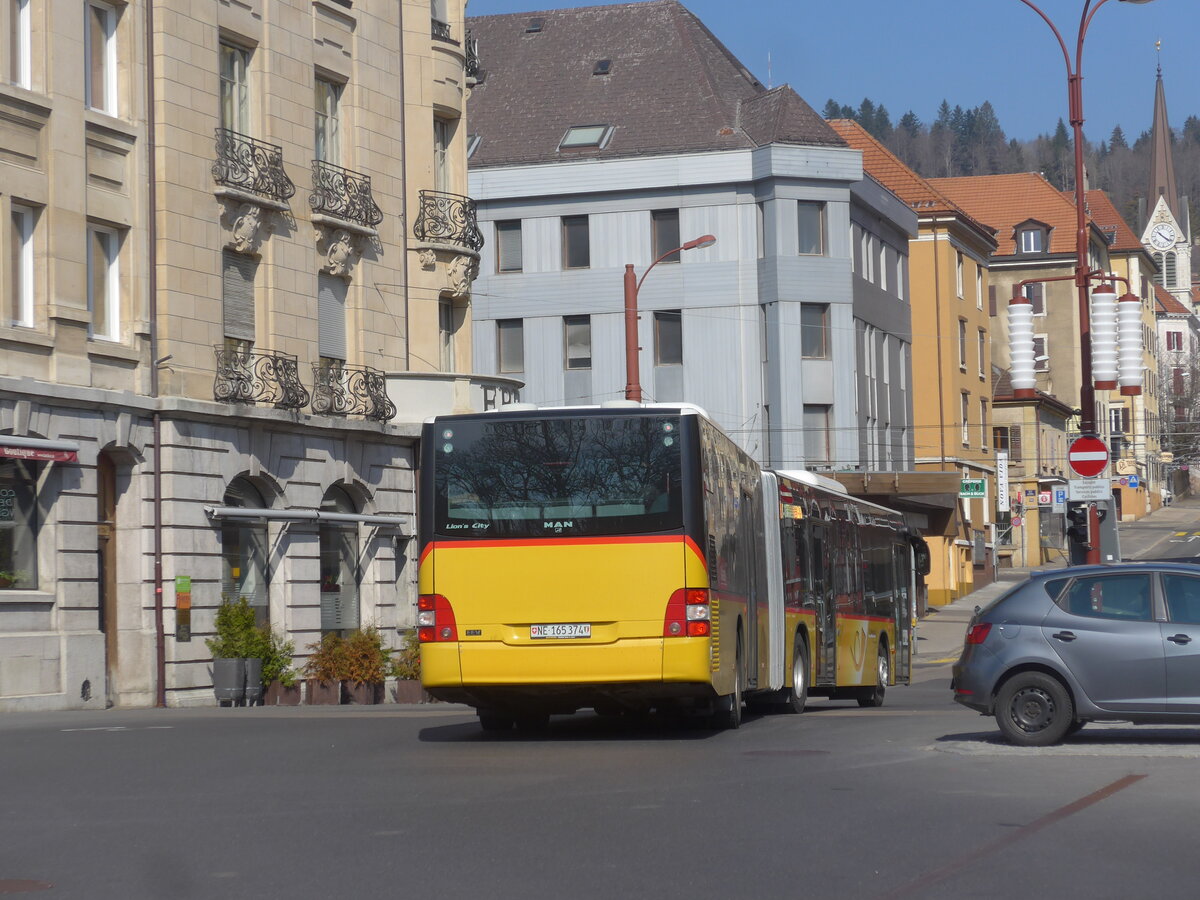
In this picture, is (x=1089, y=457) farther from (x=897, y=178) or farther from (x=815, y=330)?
(x=897, y=178)

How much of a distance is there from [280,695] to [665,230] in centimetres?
3161

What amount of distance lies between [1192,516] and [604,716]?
4151 inches

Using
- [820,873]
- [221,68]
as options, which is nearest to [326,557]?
[221,68]

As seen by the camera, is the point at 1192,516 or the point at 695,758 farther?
the point at 1192,516

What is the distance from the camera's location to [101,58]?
28922 mm

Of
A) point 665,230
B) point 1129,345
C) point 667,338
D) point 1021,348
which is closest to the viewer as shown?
point 1021,348

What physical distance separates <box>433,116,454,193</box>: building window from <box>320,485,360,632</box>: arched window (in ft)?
24.8

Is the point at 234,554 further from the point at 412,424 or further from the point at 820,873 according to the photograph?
the point at 820,873

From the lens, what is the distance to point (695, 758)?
15.4 meters

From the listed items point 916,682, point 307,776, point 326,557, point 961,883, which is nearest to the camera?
point 961,883

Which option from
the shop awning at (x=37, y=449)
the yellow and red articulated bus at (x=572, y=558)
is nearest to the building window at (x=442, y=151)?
the shop awning at (x=37, y=449)

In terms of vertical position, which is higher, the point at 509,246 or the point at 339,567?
the point at 509,246

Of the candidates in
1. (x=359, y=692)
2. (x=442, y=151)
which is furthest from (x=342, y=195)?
(x=359, y=692)

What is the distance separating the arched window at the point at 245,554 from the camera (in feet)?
102
